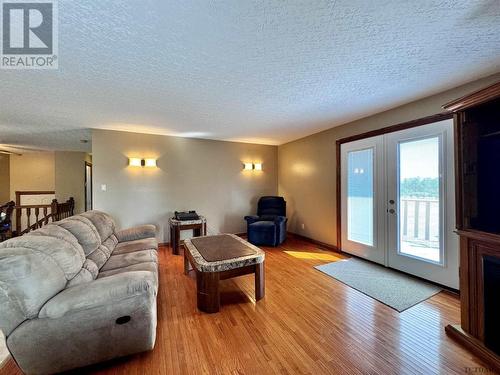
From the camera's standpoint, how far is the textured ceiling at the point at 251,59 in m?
1.29

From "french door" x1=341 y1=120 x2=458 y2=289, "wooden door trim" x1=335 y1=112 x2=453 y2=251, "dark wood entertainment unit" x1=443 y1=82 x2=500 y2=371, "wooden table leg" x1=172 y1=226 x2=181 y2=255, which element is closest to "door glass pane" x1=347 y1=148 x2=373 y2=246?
"french door" x1=341 y1=120 x2=458 y2=289

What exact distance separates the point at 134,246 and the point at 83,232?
0.70m

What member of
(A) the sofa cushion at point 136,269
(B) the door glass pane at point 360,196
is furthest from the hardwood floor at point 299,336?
(B) the door glass pane at point 360,196

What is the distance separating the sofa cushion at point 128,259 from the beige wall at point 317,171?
318 cm

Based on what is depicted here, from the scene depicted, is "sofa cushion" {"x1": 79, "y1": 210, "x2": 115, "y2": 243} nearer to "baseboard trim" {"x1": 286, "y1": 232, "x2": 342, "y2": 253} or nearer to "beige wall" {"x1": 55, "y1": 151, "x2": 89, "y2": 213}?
"baseboard trim" {"x1": 286, "y1": 232, "x2": 342, "y2": 253}

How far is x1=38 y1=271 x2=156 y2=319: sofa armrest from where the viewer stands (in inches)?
51.8

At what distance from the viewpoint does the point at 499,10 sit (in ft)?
4.27

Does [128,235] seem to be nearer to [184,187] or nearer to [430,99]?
[184,187]

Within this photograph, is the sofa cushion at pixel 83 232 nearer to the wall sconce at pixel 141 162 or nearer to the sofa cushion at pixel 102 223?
the sofa cushion at pixel 102 223

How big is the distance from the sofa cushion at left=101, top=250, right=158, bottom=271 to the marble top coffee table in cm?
44

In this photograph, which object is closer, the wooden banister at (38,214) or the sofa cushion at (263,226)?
the sofa cushion at (263,226)

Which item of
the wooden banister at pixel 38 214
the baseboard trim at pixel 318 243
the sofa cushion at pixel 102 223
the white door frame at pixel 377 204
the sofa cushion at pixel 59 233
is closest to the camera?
the sofa cushion at pixel 59 233

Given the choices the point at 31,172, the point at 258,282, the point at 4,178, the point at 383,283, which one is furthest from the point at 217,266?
the point at 4,178

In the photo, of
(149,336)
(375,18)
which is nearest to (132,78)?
(375,18)
